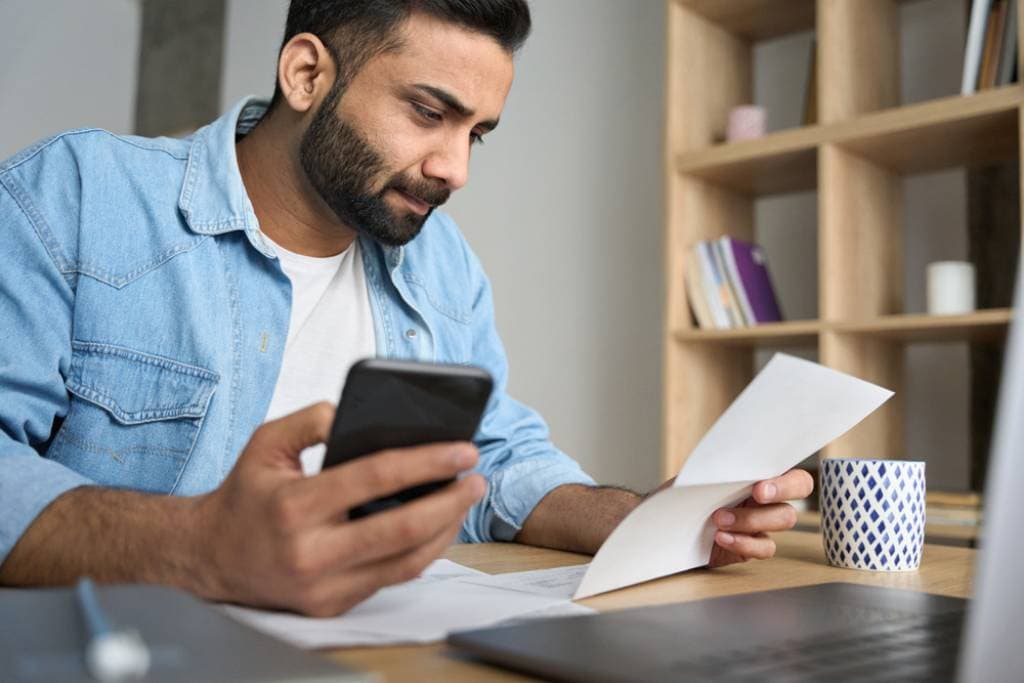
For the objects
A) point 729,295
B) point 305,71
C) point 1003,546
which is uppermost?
point 305,71

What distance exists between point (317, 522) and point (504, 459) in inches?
30.2

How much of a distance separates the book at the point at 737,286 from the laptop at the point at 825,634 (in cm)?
161

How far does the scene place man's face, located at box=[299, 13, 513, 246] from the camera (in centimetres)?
132

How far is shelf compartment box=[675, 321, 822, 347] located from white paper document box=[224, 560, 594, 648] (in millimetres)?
1465

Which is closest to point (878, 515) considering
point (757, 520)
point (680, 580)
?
point (757, 520)

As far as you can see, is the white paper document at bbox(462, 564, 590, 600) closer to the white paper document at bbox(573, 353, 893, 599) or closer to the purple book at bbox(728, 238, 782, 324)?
the white paper document at bbox(573, 353, 893, 599)

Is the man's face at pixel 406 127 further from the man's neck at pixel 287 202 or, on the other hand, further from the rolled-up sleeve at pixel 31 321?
the rolled-up sleeve at pixel 31 321

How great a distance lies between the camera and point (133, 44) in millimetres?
4773

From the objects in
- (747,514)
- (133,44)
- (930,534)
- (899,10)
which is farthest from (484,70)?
(133,44)

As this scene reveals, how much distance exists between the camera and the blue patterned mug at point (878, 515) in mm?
934

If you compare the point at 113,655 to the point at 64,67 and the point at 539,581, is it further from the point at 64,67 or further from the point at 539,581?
the point at 64,67

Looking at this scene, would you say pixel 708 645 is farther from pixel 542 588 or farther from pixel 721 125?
pixel 721 125

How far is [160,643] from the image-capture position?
17.4 inches

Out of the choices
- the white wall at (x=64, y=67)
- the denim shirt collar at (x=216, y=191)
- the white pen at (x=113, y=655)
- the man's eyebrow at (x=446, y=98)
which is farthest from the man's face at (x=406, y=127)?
the white wall at (x=64, y=67)
